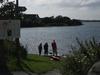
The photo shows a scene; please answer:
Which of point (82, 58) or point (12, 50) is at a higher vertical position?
point (82, 58)

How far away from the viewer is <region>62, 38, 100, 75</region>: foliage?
1188 cm

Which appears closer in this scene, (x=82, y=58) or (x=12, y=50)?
(x=82, y=58)

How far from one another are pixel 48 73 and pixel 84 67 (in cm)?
638

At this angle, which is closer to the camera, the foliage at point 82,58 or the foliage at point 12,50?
the foliage at point 82,58

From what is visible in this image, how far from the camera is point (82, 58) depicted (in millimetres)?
12375

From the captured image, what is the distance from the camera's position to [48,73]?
59.7 feet

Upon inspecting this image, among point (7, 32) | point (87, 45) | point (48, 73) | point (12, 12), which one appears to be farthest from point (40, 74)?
point (12, 12)

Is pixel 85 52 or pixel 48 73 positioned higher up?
pixel 85 52

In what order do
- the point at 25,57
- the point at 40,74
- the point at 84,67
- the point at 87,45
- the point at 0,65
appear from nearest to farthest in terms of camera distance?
the point at 84,67, the point at 87,45, the point at 40,74, the point at 0,65, the point at 25,57

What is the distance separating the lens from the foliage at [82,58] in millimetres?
11883

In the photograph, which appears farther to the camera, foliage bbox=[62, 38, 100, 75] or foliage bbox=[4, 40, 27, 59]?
foliage bbox=[4, 40, 27, 59]

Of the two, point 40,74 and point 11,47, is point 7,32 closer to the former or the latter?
point 11,47

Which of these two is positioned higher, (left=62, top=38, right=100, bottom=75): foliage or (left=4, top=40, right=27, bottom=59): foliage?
(left=62, top=38, right=100, bottom=75): foliage

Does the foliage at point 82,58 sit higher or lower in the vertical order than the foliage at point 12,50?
higher
